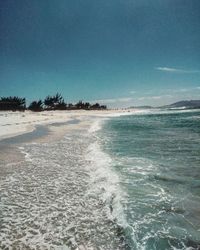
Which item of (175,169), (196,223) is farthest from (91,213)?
(175,169)

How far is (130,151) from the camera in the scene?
13750 millimetres

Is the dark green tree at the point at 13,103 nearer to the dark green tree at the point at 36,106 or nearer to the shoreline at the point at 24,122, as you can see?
the dark green tree at the point at 36,106

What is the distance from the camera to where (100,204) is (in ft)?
21.0

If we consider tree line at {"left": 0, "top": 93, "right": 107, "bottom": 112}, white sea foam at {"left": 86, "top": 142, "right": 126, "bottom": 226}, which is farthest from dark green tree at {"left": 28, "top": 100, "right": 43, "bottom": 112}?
white sea foam at {"left": 86, "top": 142, "right": 126, "bottom": 226}

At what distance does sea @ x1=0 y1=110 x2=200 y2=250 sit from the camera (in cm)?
471

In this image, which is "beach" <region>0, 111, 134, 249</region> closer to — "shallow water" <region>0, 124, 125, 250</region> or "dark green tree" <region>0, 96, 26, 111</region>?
"shallow water" <region>0, 124, 125, 250</region>

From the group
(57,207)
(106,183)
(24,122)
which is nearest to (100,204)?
Answer: (57,207)

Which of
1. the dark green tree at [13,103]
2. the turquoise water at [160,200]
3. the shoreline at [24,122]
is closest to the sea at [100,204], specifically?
the turquoise water at [160,200]

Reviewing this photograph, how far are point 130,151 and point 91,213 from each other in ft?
26.7

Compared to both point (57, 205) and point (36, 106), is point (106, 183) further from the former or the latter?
point (36, 106)

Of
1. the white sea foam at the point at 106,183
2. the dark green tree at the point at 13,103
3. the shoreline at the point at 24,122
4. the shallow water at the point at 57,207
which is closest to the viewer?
the shallow water at the point at 57,207

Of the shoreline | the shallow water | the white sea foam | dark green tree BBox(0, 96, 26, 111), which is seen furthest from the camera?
dark green tree BBox(0, 96, 26, 111)

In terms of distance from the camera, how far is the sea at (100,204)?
4.71m

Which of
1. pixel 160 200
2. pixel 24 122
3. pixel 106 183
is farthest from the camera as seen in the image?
pixel 24 122
